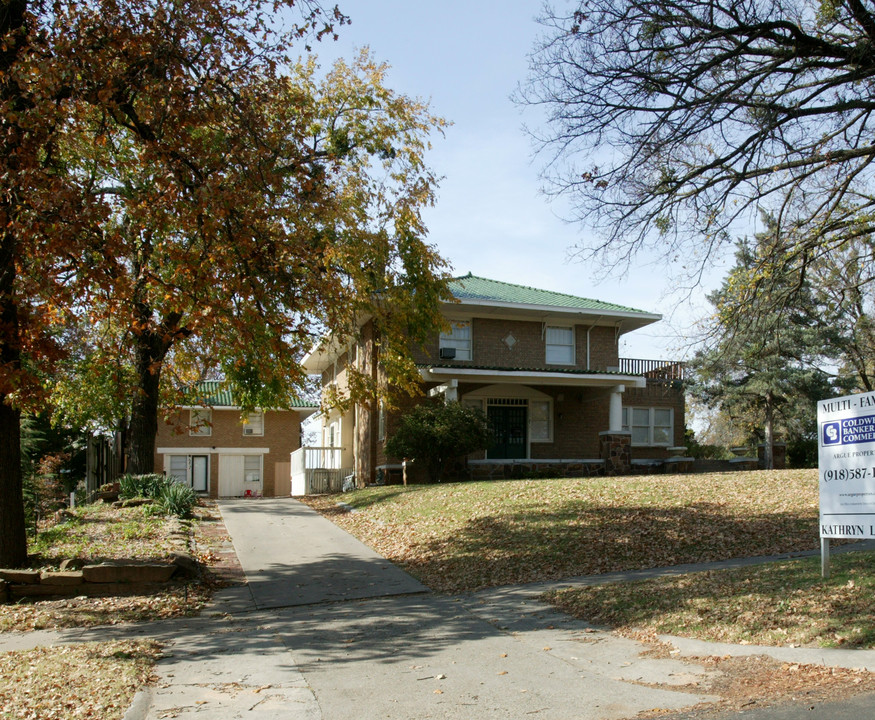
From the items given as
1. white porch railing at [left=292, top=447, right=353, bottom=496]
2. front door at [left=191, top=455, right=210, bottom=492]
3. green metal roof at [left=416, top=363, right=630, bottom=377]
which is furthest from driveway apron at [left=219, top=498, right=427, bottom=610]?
front door at [left=191, top=455, right=210, bottom=492]

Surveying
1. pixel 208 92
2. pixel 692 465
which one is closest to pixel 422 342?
pixel 208 92

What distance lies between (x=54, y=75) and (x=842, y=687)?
989 cm

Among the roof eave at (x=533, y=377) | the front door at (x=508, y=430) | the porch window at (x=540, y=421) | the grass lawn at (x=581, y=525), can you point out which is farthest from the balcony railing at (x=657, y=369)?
the grass lawn at (x=581, y=525)

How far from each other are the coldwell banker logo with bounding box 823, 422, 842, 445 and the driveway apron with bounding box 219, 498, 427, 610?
212 inches

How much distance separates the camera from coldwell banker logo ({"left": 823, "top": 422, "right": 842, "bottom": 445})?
8.75 meters

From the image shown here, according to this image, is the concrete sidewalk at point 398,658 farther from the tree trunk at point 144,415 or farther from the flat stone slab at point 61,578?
the tree trunk at point 144,415

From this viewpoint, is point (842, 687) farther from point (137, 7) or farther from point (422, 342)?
point (422, 342)

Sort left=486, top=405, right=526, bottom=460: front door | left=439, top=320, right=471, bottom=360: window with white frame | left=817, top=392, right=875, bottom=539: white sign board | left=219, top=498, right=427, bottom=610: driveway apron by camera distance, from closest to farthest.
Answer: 1. left=817, top=392, right=875, bottom=539: white sign board
2. left=219, top=498, right=427, bottom=610: driveway apron
3. left=439, top=320, right=471, bottom=360: window with white frame
4. left=486, top=405, right=526, bottom=460: front door

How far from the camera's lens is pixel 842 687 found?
601 centimetres

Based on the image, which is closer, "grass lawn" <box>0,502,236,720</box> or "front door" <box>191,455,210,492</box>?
"grass lawn" <box>0,502,236,720</box>

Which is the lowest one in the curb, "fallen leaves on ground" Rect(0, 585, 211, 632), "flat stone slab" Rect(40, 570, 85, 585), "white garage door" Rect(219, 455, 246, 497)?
"white garage door" Rect(219, 455, 246, 497)

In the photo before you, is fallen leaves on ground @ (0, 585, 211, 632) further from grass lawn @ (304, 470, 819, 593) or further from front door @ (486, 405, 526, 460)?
front door @ (486, 405, 526, 460)

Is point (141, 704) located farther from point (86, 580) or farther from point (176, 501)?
point (176, 501)

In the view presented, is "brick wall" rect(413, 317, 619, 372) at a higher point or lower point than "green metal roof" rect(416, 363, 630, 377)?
higher
